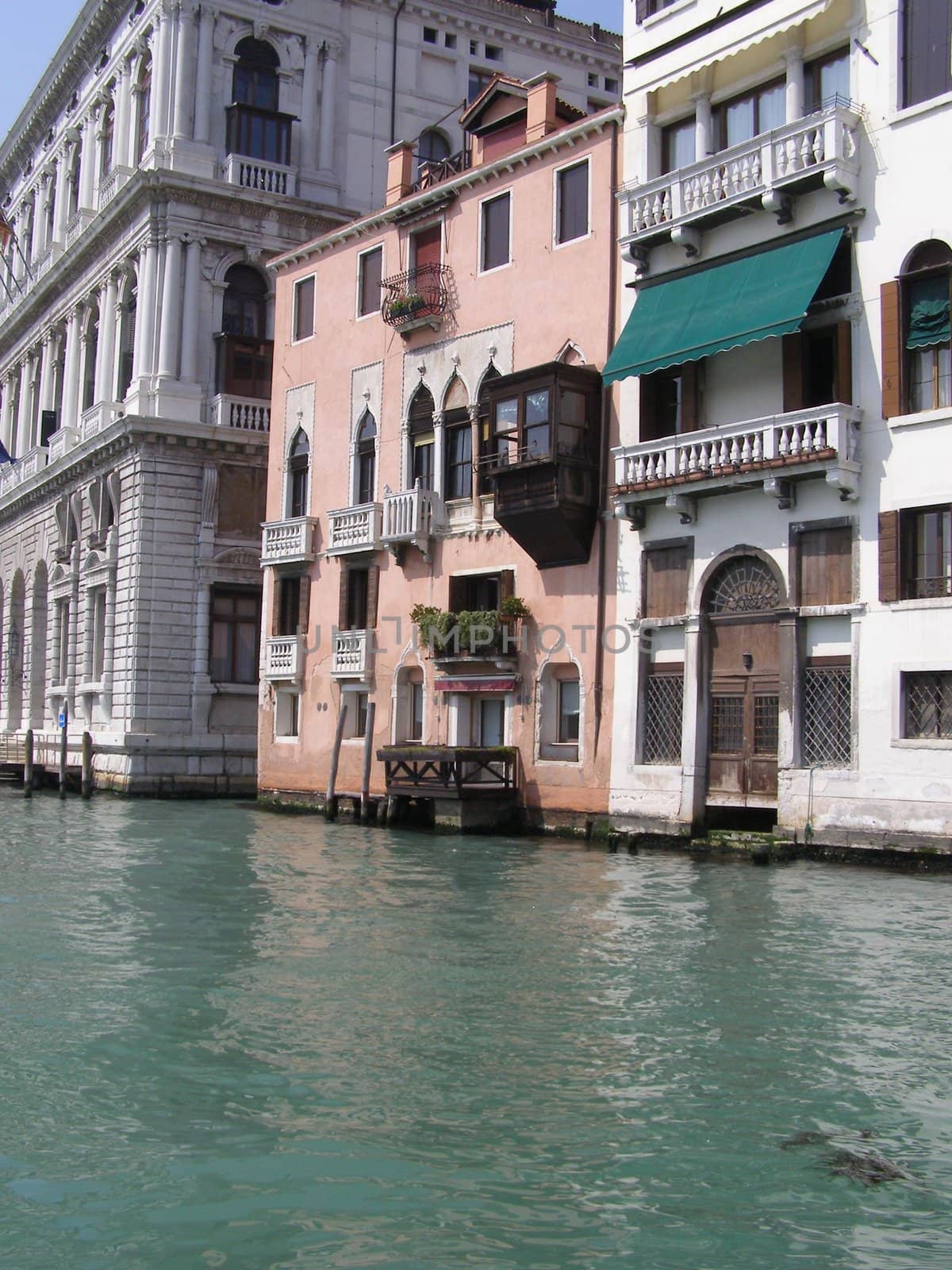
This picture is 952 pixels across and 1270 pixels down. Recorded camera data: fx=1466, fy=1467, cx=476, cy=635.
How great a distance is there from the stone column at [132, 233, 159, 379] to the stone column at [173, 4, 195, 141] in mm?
2728

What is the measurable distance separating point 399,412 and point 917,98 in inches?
414

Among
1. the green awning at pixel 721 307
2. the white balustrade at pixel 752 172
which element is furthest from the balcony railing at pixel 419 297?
the green awning at pixel 721 307

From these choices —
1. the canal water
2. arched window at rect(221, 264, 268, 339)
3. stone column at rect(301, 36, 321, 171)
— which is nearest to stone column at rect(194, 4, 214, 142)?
stone column at rect(301, 36, 321, 171)

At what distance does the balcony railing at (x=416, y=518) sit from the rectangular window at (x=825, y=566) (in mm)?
7500

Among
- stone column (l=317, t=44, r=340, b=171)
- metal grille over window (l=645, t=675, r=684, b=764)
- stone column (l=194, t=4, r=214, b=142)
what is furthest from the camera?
stone column (l=317, t=44, r=340, b=171)

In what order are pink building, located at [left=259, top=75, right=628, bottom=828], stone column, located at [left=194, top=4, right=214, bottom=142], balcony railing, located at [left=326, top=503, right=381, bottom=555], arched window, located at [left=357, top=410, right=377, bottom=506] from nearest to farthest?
1. pink building, located at [left=259, top=75, right=628, bottom=828]
2. balcony railing, located at [left=326, top=503, right=381, bottom=555]
3. arched window, located at [left=357, top=410, right=377, bottom=506]
4. stone column, located at [left=194, top=4, right=214, bottom=142]

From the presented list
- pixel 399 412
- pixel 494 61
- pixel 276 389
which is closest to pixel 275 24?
pixel 494 61

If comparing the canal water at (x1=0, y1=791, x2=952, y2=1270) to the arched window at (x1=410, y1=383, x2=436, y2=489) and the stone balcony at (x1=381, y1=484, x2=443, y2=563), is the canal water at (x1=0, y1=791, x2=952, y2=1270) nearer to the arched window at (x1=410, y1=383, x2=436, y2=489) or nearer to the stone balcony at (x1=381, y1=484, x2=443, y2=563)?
the stone balcony at (x1=381, y1=484, x2=443, y2=563)

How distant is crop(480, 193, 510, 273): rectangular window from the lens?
2297 cm

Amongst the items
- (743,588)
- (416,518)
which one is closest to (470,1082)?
(743,588)

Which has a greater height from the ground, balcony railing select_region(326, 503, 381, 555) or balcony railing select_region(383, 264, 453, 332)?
balcony railing select_region(383, 264, 453, 332)

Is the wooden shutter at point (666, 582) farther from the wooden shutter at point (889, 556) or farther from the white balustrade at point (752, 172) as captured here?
the white balustrade at point (752, 172)

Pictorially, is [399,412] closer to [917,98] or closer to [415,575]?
[415,575]

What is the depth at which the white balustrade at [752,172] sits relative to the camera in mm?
17062
